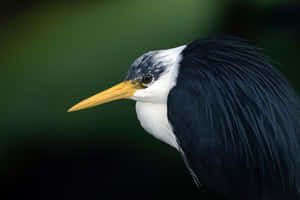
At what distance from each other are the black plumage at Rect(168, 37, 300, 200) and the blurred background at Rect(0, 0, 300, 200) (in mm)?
467

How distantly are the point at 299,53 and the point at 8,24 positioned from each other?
1326 mm

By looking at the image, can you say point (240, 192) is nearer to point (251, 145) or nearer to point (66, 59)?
point (251, 145)

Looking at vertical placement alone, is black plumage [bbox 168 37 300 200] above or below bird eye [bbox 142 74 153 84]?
below

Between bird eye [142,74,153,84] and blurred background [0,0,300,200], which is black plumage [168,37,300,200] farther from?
blurred background [0,0,300,200]

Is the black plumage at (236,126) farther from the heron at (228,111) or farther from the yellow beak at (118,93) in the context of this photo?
the yellow beak at (118,93)

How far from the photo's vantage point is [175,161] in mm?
1452

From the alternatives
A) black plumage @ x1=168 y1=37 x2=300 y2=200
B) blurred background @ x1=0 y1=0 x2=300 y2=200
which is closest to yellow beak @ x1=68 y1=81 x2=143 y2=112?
black plumage @ x1=168 y1=37 x2=300 y2=200

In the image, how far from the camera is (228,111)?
91 centimetres

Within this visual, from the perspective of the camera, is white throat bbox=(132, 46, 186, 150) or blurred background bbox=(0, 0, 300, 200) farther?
blurred background bbox=(0, 0, 300, 200)

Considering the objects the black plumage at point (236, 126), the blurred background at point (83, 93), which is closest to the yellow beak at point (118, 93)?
the black plumage at point (236, 126)

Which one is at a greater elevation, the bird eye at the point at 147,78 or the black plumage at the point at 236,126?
the bird eye at the point at 147,78

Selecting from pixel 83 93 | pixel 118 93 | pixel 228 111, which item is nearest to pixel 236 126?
pixel 228 111

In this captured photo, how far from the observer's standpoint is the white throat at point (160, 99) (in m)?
0.97

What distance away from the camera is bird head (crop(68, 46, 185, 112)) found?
0.97 m
